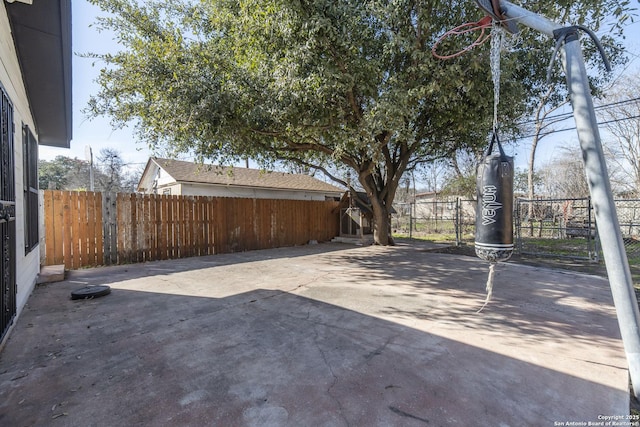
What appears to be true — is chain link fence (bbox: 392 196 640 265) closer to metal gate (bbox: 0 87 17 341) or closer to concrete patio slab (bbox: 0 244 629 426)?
concrete patio slab (bbox: 0 244 629 426)

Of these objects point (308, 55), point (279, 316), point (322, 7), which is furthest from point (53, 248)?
point (322, 7)

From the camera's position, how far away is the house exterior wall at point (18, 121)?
10.5 feet

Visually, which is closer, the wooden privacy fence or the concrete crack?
the concrete crack

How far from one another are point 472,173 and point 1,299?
17.8 metres

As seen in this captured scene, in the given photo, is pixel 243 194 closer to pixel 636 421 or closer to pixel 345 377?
pixel 345 377

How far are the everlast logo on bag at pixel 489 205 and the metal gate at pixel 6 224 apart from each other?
4.28 metres

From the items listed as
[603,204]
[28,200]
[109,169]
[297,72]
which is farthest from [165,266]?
[109,169]

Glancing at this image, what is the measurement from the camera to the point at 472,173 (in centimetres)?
1619

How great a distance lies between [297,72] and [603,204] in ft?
15.3

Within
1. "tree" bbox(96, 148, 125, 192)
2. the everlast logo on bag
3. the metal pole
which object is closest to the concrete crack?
the everlast logo on bag

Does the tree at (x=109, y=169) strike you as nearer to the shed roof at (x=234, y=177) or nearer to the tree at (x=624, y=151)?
the shed roof at (x=234, y=177)

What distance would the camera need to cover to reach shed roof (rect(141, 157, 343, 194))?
12.9 metres

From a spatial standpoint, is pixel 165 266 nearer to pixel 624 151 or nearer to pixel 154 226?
pixel 154 226

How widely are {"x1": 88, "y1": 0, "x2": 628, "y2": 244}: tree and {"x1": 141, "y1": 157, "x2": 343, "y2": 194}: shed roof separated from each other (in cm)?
454
